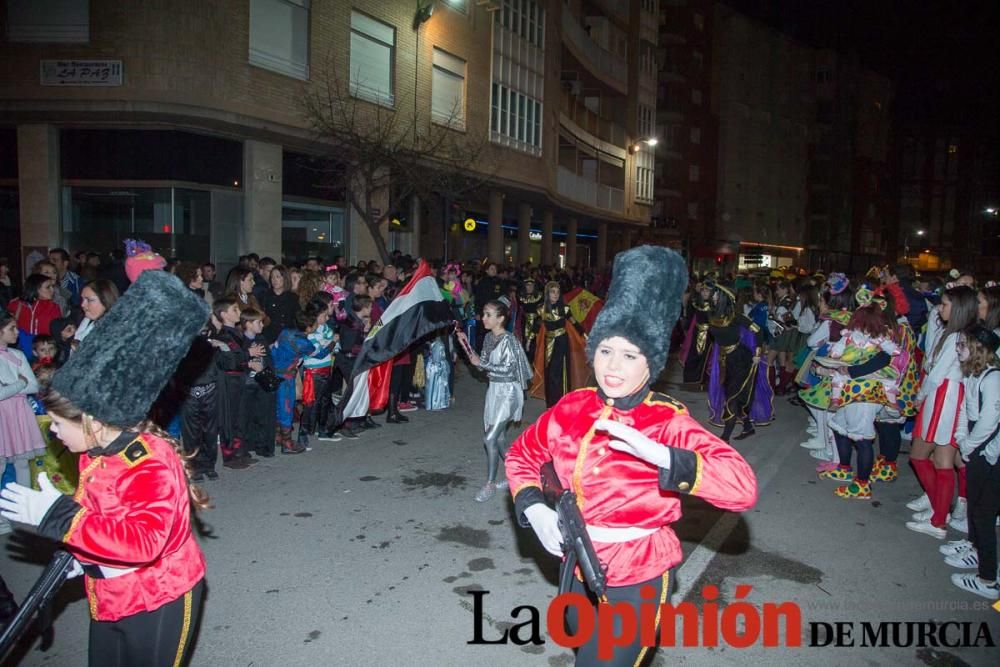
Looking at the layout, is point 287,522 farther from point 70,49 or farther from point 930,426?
point 70,49

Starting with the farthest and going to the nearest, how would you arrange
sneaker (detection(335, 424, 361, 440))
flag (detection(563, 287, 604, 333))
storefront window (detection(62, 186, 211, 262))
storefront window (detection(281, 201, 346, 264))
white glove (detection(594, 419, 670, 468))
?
storefront window (detection(281, 201, 346, 264)), storefront window (detection(62, 186, 211, 262)), flag (detection(563, 287, 604, 333)), sneaker (detection(335, 424, 361, 440)), white glove (detection(594, 419, 670, 468))

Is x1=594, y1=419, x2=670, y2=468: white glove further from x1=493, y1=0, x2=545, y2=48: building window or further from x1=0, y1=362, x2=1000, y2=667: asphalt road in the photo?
x1=493, y1=0, x2=545, y2=48: building window

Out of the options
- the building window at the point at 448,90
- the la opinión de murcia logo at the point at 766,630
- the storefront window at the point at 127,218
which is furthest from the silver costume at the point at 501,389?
the building window at the point at 448,90

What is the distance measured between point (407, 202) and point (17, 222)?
10.7 meters

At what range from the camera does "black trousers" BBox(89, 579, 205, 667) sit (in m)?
2.70

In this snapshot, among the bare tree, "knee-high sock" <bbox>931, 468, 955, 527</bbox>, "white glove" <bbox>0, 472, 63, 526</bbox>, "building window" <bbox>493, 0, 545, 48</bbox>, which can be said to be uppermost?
"building window" <bbox>493, 0, 545, 48</bbox>

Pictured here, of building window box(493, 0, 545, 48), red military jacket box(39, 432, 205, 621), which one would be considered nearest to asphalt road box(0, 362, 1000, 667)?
red military jacket box(39, 432, 205, 621)

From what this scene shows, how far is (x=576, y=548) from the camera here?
2559 millimetres

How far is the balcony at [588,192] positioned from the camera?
106ft

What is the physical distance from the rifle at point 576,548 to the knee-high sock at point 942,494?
4554 mm

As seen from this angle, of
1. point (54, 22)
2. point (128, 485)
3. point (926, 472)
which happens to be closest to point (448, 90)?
point (54, 22)

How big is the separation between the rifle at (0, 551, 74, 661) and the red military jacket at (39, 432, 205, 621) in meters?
0.08

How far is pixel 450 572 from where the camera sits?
16.9 feet

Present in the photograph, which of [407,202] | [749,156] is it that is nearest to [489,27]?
[407,202]
